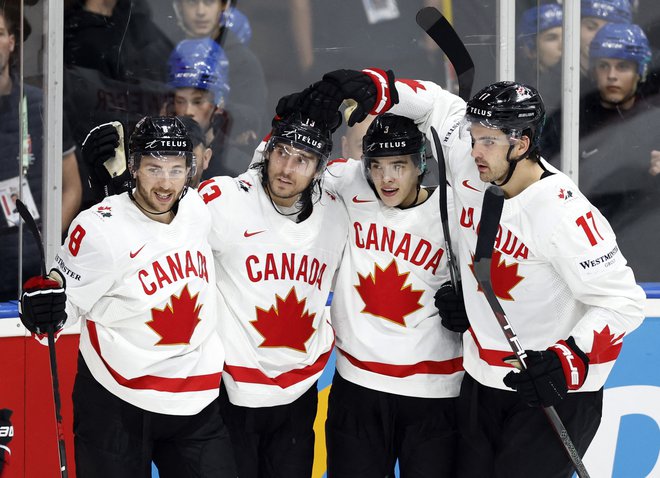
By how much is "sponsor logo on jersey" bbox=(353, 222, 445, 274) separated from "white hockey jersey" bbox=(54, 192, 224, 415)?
507 mm

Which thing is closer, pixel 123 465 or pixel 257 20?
pixel 123 465

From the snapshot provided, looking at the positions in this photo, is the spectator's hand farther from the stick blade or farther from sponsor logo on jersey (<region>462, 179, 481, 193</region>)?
sponsor logo on jersey (<region>462, 179, 481, 193</region>)

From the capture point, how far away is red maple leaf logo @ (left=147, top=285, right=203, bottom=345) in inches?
114

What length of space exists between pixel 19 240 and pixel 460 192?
56.5 inches

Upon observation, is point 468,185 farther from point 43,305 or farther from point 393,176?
point 43,305

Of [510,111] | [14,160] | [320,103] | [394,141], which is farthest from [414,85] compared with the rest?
[14,160]

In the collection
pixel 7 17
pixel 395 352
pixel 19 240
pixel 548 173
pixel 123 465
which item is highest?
pixel 7 17

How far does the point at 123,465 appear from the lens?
2.87 m

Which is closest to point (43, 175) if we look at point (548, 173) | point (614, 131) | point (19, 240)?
point (19, 240)

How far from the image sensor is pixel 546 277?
291 centimetres

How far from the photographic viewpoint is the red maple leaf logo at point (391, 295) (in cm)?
315

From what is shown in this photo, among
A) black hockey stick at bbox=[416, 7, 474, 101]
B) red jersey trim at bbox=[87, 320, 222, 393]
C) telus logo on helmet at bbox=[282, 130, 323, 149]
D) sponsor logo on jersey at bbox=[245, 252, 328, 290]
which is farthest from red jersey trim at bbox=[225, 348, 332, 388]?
black hockey stick at bbox=[416, 7, 474, 101]

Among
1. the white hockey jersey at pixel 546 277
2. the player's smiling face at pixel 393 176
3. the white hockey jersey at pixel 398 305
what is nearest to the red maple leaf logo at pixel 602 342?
the white hockey jersey at pixel 546 277

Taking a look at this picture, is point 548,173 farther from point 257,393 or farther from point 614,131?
point 614,131
